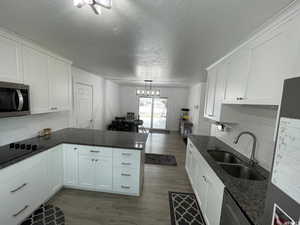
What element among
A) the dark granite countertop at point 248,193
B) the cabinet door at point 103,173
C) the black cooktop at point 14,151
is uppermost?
the black cooktop at point 14,151

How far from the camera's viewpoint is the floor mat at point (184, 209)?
188cm

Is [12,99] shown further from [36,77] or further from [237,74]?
[237,74]

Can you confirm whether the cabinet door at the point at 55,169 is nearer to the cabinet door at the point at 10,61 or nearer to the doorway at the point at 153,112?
the cabinet door at the point at 10,61

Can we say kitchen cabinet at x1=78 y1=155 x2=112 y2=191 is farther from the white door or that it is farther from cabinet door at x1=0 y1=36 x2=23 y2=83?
the white door

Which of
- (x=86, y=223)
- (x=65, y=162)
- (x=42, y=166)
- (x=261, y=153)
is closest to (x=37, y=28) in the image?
(x=42, y=166)

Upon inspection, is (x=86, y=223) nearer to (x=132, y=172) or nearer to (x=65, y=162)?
(x=132, y=172)

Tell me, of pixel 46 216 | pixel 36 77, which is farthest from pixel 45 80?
pixel 46 216

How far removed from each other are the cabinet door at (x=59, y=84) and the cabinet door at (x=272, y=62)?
3174mm

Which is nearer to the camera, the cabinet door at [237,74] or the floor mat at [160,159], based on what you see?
the cabinet door at [237,74]

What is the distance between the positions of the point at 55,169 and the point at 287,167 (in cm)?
284

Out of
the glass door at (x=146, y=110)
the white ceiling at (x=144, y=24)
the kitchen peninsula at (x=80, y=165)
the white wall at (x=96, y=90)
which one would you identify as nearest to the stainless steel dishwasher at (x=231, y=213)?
the kitchen peninsula at (x=80, y=165)

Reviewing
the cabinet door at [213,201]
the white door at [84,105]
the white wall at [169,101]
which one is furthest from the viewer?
the white wall at [169,101]

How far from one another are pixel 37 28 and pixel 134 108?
6426 millimetres

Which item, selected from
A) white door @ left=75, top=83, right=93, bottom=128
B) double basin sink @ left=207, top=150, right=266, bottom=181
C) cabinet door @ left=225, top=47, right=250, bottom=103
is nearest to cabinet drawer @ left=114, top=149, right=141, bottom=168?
double basin sink @ left=207, top=150, right=266, bottom=181
